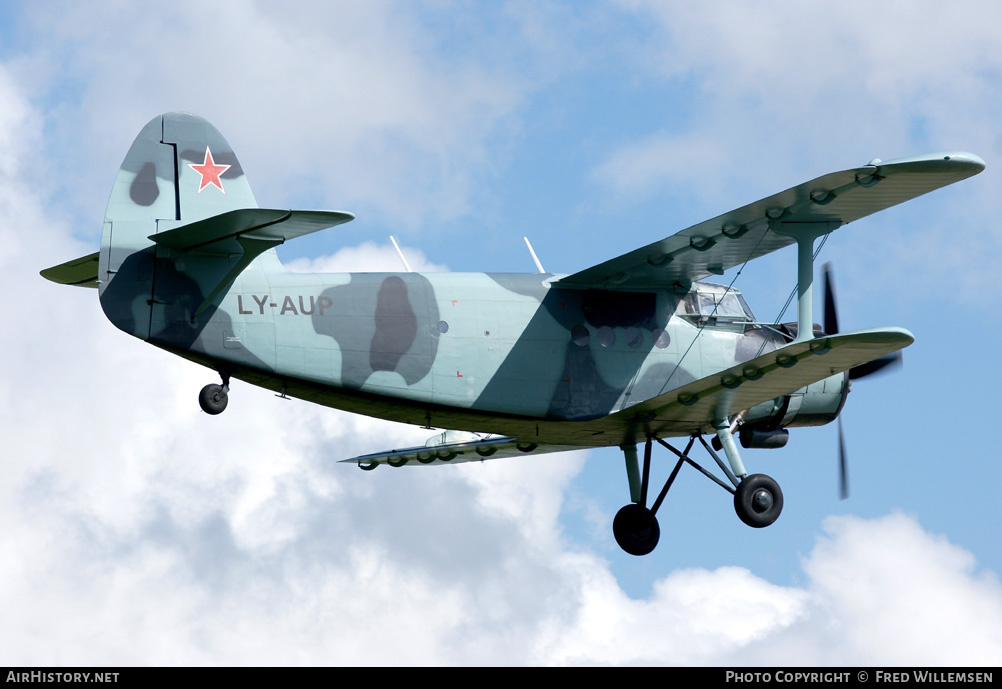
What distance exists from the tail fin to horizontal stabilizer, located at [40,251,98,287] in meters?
1.63

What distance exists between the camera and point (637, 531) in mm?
18000

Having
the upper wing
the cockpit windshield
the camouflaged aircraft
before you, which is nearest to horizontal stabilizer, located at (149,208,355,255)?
the camouflaged aircraft

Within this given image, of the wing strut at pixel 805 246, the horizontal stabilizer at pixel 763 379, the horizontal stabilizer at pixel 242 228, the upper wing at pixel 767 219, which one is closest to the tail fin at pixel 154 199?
the horizontal stabilizer at pixel 242 228

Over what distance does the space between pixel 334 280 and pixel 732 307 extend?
5194mm

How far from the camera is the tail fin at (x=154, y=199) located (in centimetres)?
1423

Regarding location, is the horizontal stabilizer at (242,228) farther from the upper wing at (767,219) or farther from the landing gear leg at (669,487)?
the landing gear leg at (669,487)

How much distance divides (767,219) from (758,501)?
3433 millimetres

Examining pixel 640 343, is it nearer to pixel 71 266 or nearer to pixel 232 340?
pixel 232 340

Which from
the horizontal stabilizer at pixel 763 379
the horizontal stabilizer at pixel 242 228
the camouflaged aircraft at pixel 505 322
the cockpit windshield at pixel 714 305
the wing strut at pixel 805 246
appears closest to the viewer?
the horizontal stabilizer at pixel 242 228

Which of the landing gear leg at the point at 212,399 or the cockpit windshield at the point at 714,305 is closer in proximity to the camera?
the landing gear leg at the point at 212,399

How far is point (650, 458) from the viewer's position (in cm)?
1781

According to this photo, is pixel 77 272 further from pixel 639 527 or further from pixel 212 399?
pixel 639 527

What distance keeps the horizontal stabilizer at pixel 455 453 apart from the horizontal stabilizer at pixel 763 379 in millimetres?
3213

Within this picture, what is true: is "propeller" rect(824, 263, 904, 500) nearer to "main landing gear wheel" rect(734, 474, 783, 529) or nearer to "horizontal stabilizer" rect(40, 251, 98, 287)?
"main landing gear wheel" rect(734, 474, 783, 529)
